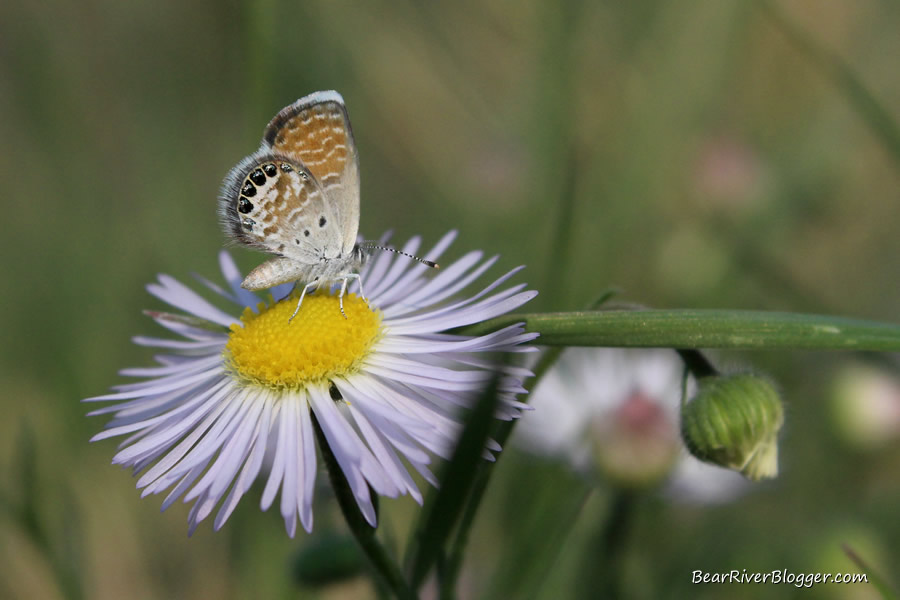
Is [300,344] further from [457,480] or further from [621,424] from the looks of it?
[621,424]

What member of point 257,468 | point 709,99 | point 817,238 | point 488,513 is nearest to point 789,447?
point 488,513

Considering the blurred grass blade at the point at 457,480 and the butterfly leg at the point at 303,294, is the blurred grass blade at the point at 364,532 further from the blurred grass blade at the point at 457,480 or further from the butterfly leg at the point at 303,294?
the butterfly leg at the point at 303,294

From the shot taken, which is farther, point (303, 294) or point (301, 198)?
point (301, 198)

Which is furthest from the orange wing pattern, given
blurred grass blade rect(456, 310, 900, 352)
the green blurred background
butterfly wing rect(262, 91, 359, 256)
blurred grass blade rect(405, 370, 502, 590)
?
blurred grass blade rect(405, 370, 502, 590)

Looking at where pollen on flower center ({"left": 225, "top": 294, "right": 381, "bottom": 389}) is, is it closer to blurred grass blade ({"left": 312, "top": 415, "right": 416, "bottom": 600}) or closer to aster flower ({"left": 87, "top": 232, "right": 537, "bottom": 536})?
aster flower ({"left": 87, "top": 232, "right": 537, "bottom": 536})

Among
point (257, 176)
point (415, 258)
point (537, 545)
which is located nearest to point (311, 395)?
point (415, 258)

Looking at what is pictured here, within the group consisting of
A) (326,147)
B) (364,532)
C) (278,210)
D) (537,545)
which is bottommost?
(364,532)

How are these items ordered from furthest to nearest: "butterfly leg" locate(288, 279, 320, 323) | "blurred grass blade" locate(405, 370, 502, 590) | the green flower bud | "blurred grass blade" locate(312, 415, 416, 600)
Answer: "butterfly leg" locate(288, 279, 320, 323), the green flower bud, "blurred grass blade" locate(312, 415, 416, 600), "blurred grass blade" locate(405, 370, 502, 590)
